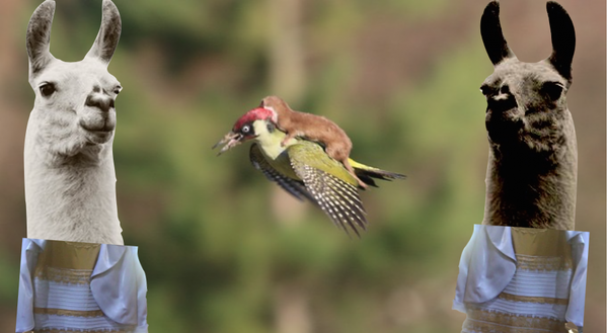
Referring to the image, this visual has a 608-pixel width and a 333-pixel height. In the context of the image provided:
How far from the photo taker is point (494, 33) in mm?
2277

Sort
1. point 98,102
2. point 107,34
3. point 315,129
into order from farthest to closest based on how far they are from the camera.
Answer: point 315,129 < point 107,34 < point 98,102

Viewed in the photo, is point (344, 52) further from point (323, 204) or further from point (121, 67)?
point (121, 67)

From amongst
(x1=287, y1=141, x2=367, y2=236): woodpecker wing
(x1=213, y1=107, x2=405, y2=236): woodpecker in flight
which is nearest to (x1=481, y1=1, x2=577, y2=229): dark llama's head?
(x1=213, y1=107, x2=405, y2=236): woodpecker in flight

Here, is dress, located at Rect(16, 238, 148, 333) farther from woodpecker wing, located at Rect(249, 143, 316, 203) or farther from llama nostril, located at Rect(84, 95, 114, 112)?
woodpecker wing, located at Rect(249, 143, 316, 203)

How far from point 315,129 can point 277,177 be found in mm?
218

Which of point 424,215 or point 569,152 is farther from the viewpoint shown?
point 424,215

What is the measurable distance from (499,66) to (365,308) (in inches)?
37.7

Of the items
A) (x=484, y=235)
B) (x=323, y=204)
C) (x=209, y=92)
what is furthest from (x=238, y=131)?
(x=484, y=235)

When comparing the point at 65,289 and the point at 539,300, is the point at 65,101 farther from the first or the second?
the point at 539,300

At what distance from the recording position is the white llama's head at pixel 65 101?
2.12 meters

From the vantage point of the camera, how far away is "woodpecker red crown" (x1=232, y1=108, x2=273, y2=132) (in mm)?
2381

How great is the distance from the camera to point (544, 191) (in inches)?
86.0

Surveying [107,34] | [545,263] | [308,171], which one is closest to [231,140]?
[308,171]

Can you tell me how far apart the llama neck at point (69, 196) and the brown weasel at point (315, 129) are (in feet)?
2.03
